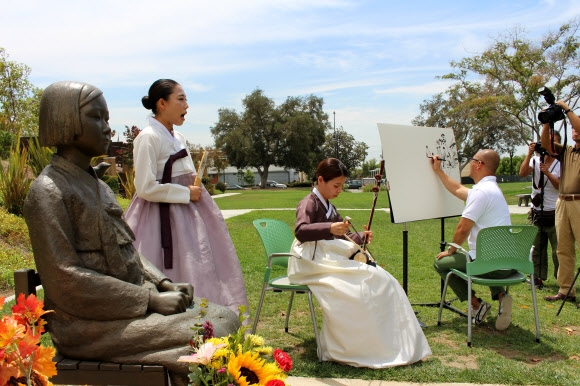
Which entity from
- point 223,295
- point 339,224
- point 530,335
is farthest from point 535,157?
point 223,295

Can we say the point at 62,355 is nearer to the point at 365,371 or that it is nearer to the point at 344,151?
the point at 365,371

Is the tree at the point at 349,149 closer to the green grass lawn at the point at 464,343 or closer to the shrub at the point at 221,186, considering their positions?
the shrub at the point at 221,186

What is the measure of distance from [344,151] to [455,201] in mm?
56875

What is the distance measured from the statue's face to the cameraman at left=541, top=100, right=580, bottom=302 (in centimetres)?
500

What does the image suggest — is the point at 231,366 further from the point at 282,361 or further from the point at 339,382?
the point at 339,382

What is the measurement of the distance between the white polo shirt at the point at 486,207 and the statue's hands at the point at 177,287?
3104 mm

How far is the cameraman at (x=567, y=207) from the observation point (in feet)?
19.1

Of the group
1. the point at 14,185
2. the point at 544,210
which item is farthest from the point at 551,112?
the point at 14,185

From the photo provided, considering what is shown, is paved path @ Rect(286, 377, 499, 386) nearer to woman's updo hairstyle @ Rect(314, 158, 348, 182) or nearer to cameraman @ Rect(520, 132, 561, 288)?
woman's updo hairstyle @ Rect(314, 158, 348, 182)

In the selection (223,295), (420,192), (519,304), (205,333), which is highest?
(420,192)

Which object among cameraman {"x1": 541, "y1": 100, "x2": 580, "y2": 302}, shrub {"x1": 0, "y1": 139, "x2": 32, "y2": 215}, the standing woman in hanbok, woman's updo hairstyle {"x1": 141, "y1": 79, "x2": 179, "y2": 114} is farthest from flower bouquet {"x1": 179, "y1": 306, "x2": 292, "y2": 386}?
shrub {"x1": 0, "y1": 139, "x2": 32, "y2": 215}

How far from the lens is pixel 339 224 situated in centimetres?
389

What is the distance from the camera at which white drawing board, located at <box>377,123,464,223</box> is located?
498 cm

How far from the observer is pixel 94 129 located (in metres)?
2.29
